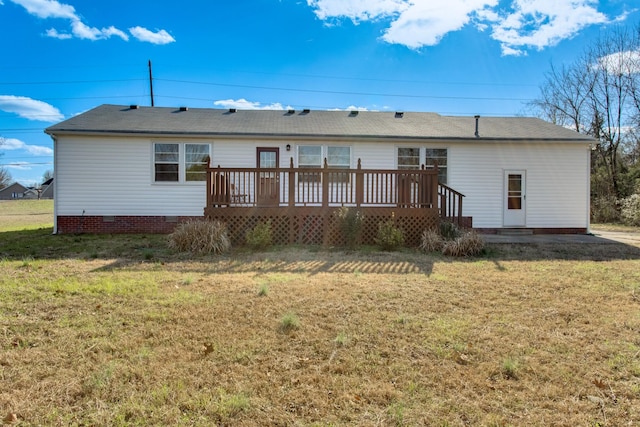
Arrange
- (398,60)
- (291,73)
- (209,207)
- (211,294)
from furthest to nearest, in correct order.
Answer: (291,73) < (398,60) < (209,207) < (211,294)

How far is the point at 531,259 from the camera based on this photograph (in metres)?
6.93

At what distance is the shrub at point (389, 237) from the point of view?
7801mm

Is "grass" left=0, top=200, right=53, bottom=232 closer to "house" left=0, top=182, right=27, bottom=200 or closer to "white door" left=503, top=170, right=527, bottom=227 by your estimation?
"white door" left=503, top=170, right=527, bottom=227

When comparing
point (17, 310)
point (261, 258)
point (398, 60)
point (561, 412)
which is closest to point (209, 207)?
point (261, 258)

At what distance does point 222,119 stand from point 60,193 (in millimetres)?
5560

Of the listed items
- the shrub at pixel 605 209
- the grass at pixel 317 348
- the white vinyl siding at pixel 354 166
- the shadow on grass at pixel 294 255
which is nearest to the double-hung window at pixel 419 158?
the white vinyl siding at pixel 354 166

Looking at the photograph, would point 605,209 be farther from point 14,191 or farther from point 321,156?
point 14,191

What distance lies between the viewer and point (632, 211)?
15836mm

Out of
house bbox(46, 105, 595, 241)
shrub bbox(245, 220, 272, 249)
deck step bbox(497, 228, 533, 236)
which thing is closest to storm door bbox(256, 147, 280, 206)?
shrub bbox(245, 220, 272, 249)

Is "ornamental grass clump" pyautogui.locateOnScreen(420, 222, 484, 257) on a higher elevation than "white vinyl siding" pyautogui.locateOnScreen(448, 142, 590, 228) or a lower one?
lower

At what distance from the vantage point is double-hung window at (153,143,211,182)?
11.1 metres

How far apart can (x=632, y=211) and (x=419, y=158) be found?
1181 centimetres

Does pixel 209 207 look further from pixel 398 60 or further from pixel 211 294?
pixel 398 60

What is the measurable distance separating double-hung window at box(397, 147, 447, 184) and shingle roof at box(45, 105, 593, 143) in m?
0.53
